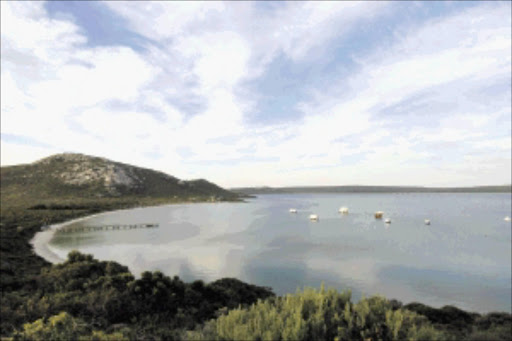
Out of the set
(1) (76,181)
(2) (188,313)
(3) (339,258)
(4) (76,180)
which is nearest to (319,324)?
(2) (188,313)

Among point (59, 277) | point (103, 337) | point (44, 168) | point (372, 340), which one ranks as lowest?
point (59, 277)

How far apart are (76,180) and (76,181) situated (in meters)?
1.51

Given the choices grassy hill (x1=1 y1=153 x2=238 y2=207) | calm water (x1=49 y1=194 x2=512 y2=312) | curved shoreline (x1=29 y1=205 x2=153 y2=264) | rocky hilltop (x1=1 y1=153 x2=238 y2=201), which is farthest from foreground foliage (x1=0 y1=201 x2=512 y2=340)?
rocky hilltop (x1=1 y1=153 x2=238 y2=201)

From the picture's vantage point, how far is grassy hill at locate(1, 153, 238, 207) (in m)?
129

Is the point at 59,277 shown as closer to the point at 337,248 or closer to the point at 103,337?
the point at 103,337

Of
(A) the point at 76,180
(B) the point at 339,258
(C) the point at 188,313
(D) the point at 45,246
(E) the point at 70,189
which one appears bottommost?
(B) the point at 339,258

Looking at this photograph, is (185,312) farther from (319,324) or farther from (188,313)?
(319,324)

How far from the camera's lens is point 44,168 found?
16025cm

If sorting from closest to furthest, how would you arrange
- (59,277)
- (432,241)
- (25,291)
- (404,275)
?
(25,291) → (59,277) → (404,275) → (432,241)

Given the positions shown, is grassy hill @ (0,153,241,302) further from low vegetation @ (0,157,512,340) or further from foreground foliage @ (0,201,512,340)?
foreground foliage @ (0,201,512,340)

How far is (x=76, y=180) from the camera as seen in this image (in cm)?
15000

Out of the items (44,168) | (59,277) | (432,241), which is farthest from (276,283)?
(44,168)

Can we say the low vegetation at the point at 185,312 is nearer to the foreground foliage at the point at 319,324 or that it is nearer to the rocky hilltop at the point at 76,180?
the foreground foliage at the point at 319,324

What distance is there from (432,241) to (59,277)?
170ft
